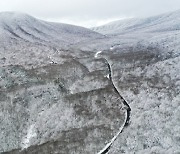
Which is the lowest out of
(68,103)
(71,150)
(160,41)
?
(71,150)

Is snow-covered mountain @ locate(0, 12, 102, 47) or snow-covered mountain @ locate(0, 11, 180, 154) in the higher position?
snow-covered mountain @ locate(0, 12, 102, 47)

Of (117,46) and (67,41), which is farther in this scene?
(67,41)

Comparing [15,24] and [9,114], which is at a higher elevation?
[15,24]

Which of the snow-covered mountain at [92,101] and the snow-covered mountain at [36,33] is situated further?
the snow-covered mountain at [36,33]

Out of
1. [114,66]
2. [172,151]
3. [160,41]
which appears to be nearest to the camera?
[172,151]

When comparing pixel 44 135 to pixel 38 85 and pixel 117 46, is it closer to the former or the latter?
pixel 38 85

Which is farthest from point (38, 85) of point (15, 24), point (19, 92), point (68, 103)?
point (15, 24)

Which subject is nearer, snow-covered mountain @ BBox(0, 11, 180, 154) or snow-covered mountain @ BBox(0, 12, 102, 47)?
snow-covered mountain @ BBox(0, 11, 180, 154)

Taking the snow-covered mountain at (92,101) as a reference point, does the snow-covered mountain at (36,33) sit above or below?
above

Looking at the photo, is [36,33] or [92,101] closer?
[92,101]

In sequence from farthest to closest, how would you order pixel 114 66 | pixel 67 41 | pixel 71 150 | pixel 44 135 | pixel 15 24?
1. pixel 15 24
2. pixel 67 41
3. pixel 114 66
4. pixel 44 135
5. pixel 71 150

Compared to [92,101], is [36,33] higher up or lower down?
higher up
